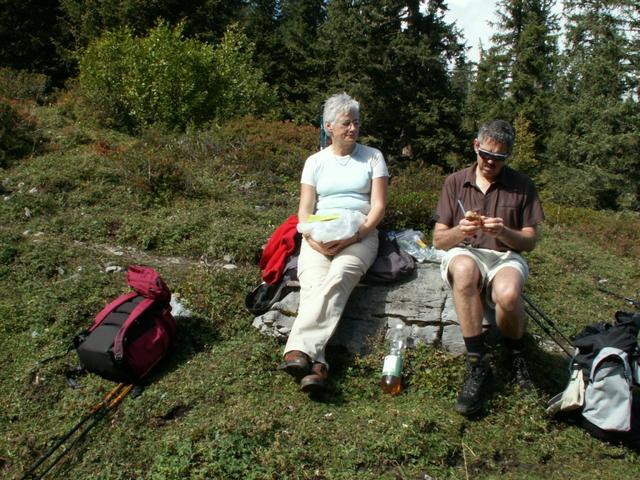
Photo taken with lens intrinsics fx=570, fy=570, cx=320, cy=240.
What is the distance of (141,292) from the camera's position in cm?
446

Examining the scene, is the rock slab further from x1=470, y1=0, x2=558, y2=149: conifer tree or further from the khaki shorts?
x1=470, y1=0, x2=558, y2=149: conifer tree

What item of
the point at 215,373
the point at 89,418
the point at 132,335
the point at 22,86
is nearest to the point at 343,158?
the point at 215,373

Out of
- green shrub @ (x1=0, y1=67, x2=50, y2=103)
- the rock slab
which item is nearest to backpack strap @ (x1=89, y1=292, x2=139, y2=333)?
the rock slab

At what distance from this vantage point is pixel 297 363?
12.7 feet

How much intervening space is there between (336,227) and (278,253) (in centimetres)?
78

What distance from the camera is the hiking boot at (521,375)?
158 inches

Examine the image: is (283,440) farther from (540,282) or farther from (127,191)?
(127,191)

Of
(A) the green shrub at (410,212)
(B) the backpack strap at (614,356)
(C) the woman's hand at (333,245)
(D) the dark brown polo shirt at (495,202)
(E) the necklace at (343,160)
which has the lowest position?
(B) the backpack strap at (614,356)

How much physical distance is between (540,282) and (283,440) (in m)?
4.16

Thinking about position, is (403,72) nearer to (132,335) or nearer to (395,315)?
(395,315)

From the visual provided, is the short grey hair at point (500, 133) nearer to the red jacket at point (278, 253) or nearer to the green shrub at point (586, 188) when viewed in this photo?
the red jacket at point (278, 253)

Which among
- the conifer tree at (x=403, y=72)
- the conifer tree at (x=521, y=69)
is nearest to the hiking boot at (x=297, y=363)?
the conifer tree at (x=403, y=72)

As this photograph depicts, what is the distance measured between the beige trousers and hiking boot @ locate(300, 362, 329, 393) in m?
0.05

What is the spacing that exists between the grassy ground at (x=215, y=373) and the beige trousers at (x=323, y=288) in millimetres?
376
